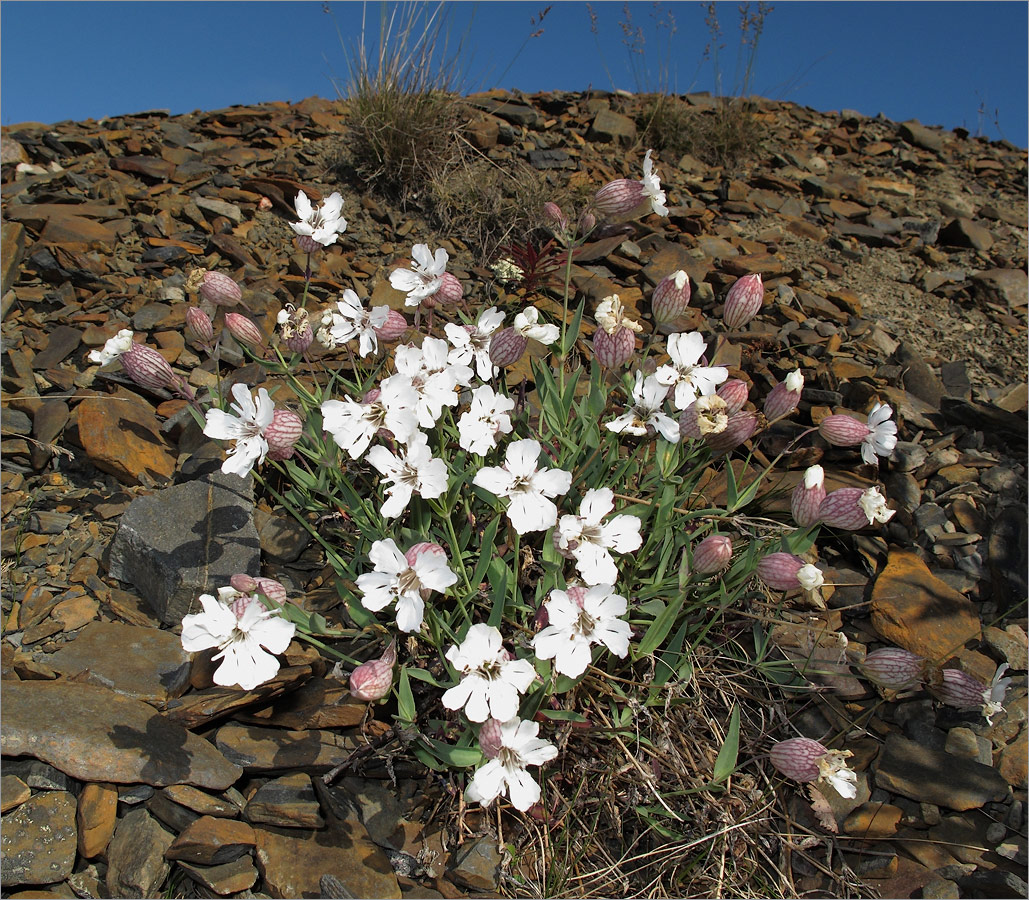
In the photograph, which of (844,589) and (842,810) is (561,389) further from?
(842,810)

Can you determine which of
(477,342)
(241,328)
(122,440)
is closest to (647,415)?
(477,342)

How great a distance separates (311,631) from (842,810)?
157 centimetres

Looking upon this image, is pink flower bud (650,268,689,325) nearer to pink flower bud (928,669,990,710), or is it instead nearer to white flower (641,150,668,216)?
white flower (641,150,668,216)

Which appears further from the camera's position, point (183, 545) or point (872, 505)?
point (183, 545)

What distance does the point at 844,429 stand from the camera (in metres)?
2.38

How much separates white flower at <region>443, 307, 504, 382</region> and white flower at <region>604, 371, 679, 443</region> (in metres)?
0.39

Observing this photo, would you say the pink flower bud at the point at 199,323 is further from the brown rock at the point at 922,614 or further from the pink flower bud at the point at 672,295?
the brown rock at the point at 922,614

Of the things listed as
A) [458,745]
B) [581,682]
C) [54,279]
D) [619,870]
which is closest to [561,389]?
[581,682]

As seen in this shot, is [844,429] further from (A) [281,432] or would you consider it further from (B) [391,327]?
(A) [281,432]

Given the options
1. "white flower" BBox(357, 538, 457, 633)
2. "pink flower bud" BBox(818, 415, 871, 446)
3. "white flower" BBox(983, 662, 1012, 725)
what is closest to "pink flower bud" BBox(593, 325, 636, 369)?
"pink flower bud" BBox(818, 415, 871, 446)

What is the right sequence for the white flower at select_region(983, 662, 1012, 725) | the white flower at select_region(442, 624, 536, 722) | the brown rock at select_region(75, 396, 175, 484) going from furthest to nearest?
the brown rock at select_region(75, 396, 175, 484) → the white flower at select_region(983, 662, 1012, 725) → the white flower at select_region(442, 624, 536, 722)

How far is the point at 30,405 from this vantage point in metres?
3.13

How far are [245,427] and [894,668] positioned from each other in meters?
1.91

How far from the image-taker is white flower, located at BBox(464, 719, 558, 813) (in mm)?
1654
